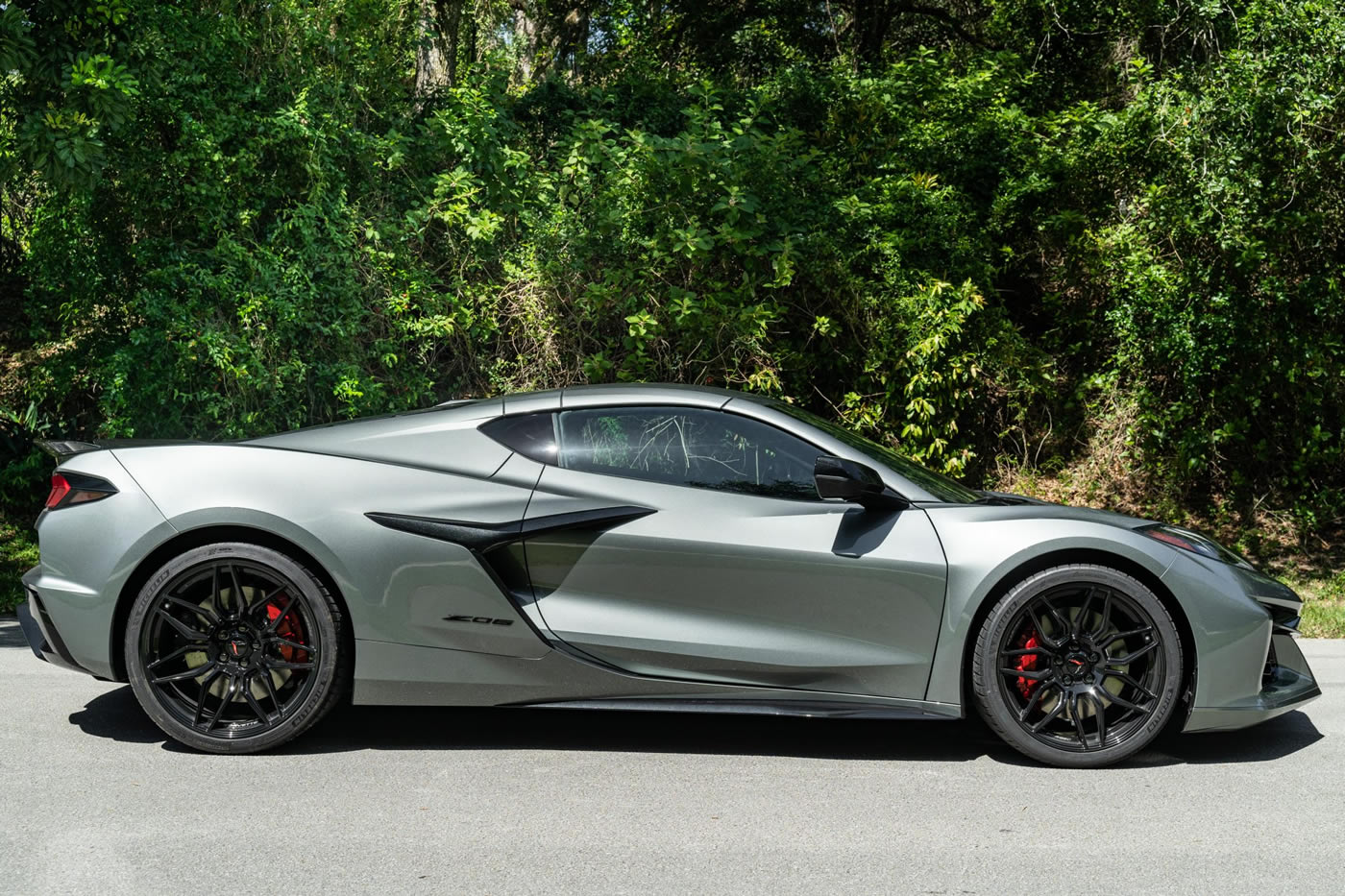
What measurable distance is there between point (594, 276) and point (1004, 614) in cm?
560

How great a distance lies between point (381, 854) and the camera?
3.72m

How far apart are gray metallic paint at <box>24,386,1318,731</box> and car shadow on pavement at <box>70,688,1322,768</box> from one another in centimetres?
33

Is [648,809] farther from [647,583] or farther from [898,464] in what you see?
[898,464]

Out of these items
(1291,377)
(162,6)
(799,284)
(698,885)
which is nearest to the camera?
(698,885)

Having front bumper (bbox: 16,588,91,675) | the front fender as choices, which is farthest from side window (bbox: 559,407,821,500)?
front bumper (bbox: 16,588,91,675)

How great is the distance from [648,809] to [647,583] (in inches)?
32.3

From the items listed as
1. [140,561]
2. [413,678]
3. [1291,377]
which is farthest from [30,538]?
[1291,377]

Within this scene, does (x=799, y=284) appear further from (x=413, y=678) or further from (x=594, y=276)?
(x=413, y=678)

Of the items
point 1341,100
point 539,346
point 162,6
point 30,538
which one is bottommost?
point 30,538

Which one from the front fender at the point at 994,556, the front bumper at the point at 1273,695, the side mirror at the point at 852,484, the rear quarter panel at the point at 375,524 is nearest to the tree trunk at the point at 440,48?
the rear quarter panel at the point at 375,524

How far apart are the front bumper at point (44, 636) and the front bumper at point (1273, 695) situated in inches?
165

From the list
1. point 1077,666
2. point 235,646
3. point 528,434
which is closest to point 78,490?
point 235,646

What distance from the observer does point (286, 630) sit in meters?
4.77

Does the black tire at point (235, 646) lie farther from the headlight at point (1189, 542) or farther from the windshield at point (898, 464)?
the headlight at point (1189, 542)
